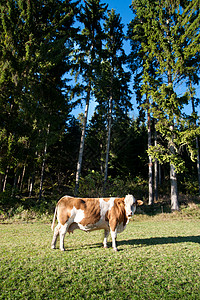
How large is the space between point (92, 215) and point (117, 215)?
2.13ft

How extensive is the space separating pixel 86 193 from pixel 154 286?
1242 cm

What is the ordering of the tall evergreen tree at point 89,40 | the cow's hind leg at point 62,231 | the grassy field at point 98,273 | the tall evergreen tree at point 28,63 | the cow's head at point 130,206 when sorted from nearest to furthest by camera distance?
1. the grassy field at point 98,273
2. the cow's hind leg at point 62,231
3. the cow's head at point 130,206
4. the tall evergreen tree at point 28,63
5. the tall evergreen tree at point 89,40

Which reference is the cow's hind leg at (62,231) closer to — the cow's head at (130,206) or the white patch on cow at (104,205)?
the white patch on cow at (104,205)

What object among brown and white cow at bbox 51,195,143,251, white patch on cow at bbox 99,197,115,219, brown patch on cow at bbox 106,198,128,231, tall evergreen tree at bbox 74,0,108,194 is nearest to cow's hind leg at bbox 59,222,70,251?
brown and white cow at bbox 51,195,143,251

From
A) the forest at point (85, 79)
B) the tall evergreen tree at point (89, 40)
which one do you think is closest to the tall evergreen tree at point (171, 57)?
the forest at point (85, 79)

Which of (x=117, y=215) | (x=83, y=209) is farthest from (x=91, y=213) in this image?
(x=117, y=215)

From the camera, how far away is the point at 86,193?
15016mm

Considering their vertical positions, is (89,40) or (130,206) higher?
(89,40)

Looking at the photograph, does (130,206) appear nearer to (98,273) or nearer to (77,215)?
(77,215)

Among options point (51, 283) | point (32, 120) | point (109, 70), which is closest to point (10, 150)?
point (32, 120)

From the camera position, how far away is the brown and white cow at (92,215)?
459 cm

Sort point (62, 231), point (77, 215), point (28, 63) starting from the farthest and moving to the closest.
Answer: point (28, 63)
point (77, 215)
point (62, 231)

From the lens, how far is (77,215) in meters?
4.63

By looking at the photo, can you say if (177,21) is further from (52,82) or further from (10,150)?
(10,150)
